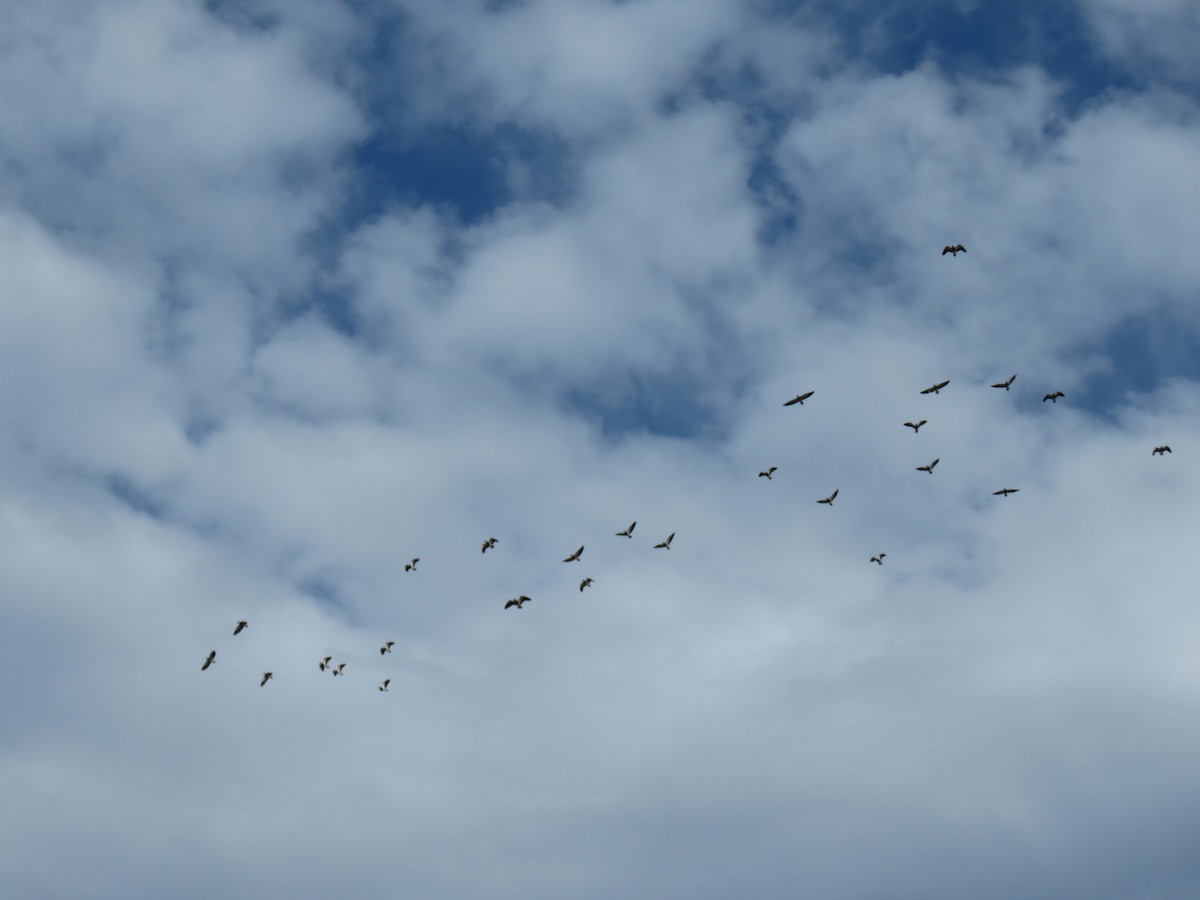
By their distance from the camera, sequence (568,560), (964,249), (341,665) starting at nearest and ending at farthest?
(964,249), (568,560), (341,665)

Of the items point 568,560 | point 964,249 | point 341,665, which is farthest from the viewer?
point 341,665

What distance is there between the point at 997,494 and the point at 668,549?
40.0m

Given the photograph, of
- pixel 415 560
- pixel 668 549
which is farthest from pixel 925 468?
pixel 415 560

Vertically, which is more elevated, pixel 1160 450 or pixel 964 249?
pixel 964 249

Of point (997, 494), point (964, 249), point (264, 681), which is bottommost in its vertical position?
point (264, 681)

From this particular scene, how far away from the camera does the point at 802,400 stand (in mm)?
124188

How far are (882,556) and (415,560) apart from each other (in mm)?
58649

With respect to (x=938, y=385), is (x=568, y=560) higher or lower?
lower

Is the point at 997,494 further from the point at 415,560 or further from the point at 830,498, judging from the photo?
the point at 415,560

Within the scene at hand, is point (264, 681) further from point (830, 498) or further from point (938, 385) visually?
point (938, 385)

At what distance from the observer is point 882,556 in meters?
145

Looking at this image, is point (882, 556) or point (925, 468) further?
point (882, 556)

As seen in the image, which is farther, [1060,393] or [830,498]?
[830,498]

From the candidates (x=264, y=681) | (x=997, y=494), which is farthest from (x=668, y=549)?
(x=264, y=681)
